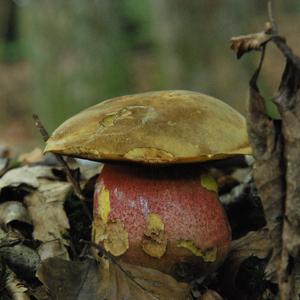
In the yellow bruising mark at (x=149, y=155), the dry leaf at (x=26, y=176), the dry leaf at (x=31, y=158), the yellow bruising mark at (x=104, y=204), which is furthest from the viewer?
the dry leaf at (x=31, y=158)

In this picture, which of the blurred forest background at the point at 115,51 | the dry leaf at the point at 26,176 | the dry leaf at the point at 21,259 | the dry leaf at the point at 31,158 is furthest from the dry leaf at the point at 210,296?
the blurred forest background at the point at 115,51

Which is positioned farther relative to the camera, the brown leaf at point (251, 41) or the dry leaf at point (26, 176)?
the dry leaf at point (26, 176)

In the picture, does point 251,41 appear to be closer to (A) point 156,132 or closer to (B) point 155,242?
(A) point 156,132


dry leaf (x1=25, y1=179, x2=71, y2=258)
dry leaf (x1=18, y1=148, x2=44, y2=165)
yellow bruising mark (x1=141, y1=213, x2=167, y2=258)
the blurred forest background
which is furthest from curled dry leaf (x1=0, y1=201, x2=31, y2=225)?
the blurred forest background

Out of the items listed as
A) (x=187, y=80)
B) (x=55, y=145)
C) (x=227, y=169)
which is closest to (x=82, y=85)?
(x=187, y=80)

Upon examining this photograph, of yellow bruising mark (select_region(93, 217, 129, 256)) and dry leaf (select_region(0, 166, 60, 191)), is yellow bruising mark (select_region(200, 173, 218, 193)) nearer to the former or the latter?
yellow bruising mark (select_region(93, 217, 129, 256))

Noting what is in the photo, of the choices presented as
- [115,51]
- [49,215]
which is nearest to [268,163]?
[49,215]

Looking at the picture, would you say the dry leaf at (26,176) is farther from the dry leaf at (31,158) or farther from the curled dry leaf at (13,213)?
the dry leaf at (31,158)
